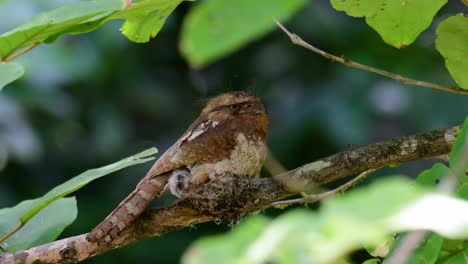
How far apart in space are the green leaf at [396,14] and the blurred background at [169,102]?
480 centimetres

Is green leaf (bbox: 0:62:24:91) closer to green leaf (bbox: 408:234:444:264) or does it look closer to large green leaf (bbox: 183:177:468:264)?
green leaf (bbox: 408:234:444:264)

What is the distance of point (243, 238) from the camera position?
861 millimetres

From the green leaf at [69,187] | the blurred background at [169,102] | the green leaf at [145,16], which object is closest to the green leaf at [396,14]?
the green leaf at [145,16]

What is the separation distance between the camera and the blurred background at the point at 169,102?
7215 millimetres

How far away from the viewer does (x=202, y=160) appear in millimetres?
2768

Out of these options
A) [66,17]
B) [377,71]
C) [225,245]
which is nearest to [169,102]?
[377,71]

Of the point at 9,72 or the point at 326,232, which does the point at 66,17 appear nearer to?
the point at 9,72

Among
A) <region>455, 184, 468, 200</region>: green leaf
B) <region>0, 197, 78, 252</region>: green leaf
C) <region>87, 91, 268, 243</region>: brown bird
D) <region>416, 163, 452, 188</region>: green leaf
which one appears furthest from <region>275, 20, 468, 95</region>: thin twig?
<region>0, 197, 78, 252</region>: green leaf

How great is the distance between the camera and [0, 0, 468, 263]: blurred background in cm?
721

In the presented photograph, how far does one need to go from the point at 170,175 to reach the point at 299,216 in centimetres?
199

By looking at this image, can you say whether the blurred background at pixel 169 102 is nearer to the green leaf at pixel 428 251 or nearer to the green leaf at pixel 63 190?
the green leaf at pixel 63 190

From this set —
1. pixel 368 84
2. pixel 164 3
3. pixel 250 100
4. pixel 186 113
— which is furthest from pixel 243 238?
pixel 186 113

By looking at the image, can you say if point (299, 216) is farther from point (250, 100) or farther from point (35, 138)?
point (35, 138)

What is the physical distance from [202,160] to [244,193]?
11.6 inches
